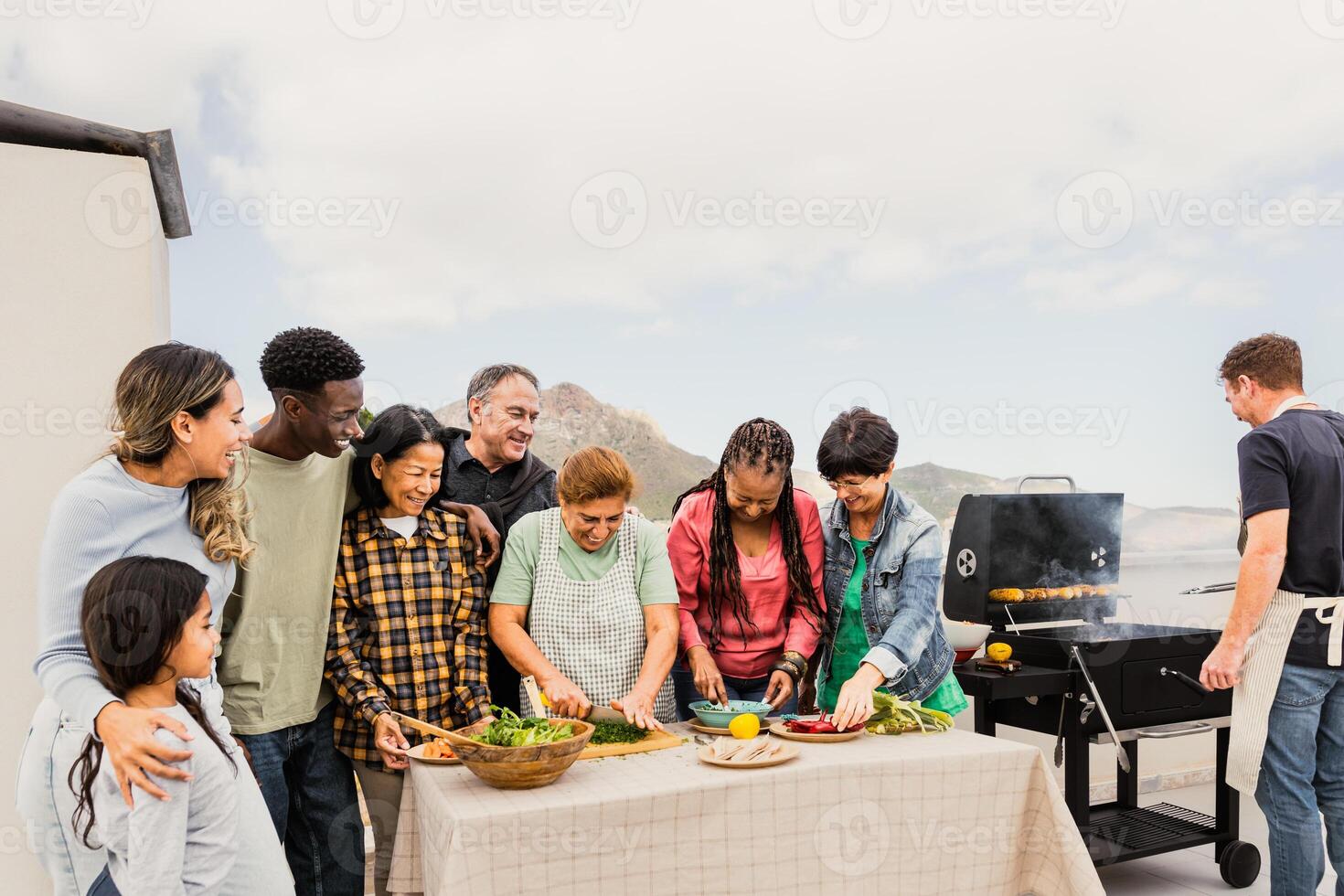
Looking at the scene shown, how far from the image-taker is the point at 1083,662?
136 inches

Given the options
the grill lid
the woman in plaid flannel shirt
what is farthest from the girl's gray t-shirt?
the grill lid

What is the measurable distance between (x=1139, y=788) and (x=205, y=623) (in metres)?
4.84

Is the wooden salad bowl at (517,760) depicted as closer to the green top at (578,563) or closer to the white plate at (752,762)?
the white plate at (752,762)

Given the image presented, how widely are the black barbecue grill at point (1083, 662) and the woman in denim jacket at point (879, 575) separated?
81cm

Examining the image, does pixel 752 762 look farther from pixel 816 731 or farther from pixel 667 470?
pixel 667 470

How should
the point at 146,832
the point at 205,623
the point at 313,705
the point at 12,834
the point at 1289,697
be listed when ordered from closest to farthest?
the point at 146,832
the point at 205,623
the point at 313,705
the point at 12,834
the point at 1289,697

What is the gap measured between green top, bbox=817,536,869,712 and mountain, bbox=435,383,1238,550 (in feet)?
10.1

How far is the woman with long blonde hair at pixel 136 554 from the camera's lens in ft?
5.24

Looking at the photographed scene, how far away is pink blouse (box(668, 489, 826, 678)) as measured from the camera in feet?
8.99

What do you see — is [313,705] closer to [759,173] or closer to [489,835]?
[489,835]

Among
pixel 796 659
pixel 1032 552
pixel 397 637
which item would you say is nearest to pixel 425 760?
pixel 397 637

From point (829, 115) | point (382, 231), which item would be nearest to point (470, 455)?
point (382, 231)

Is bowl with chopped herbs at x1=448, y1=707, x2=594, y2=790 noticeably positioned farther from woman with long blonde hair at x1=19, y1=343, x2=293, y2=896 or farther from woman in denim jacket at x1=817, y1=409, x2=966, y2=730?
woman in denim jacket at x1=817, y1=409, x2=966, y2=730

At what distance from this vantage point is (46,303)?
2520 mm
